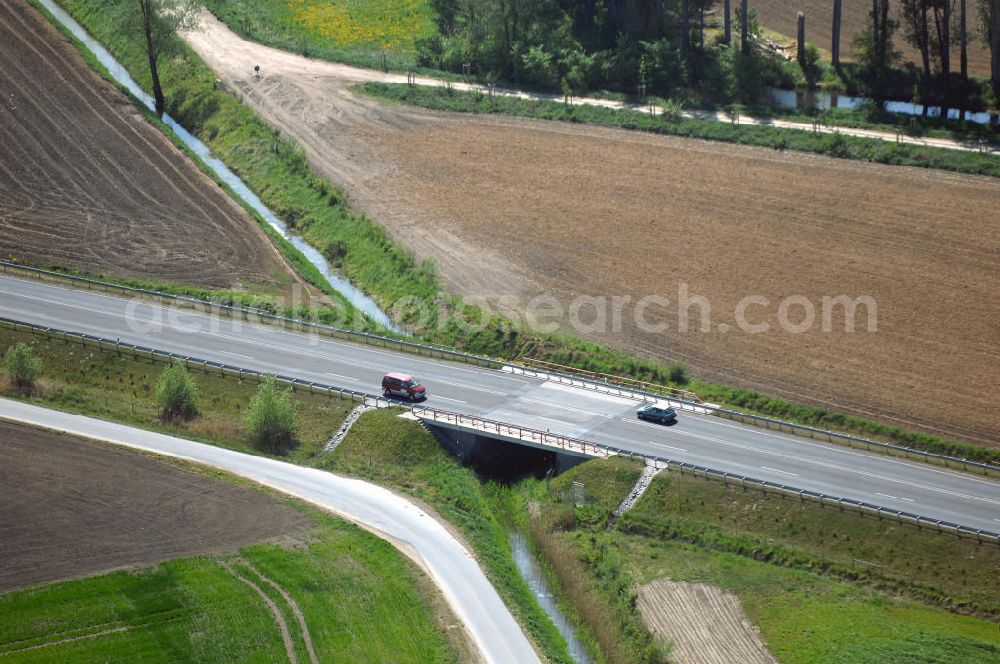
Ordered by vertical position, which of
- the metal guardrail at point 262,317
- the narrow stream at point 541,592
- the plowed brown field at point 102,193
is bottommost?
the narrow stream at point 541,592

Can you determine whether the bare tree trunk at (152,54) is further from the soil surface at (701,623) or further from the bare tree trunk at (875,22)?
the soil surface at (701,623)

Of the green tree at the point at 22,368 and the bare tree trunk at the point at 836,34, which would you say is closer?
the green tree at the point at 22,368

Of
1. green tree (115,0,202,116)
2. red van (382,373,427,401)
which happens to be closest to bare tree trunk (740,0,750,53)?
green tree (115,0,202,116)

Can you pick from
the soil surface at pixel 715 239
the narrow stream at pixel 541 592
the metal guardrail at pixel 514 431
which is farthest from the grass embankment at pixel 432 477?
the soil surface at pixel 715 239

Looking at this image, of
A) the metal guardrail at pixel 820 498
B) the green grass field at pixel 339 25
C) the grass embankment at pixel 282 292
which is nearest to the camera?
the metal guardrail at pixel 820 498

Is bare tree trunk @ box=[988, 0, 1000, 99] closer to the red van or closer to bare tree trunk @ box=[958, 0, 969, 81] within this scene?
bare tree trunk @ box=[958, 0, 969, 81]

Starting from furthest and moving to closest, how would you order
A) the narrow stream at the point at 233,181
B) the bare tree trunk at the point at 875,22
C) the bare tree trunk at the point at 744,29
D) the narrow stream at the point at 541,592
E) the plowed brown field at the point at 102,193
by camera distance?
the bare tree trunk at the point at 744,29, the bare tree trunk at the point at 875,22, the plowed brown field at the point at 102,193, the narrow stream at the point at 233,181, the narrow stream at the point at 541,592

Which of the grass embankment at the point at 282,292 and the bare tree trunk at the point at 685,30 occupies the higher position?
the bare tree trunk at the point at 685,30
